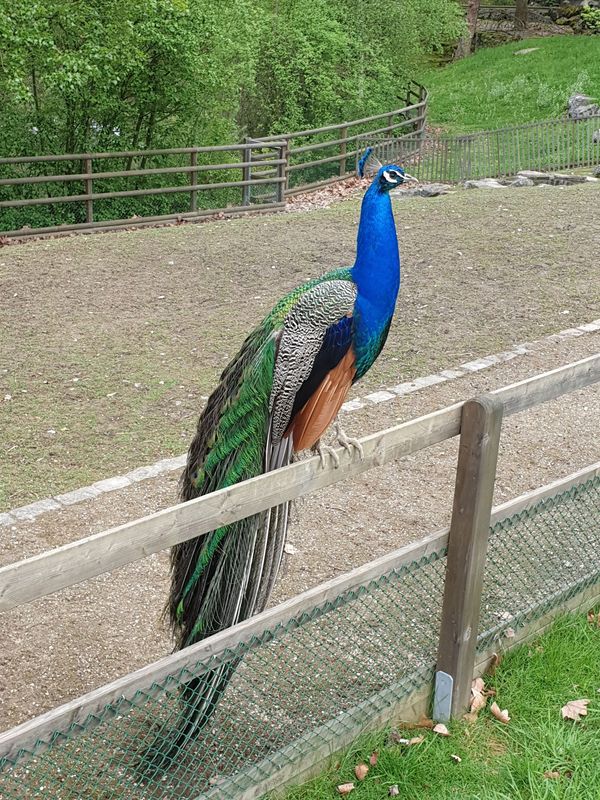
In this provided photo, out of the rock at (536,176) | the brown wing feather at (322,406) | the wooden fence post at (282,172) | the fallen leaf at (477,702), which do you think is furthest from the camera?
the rock at (536,176)

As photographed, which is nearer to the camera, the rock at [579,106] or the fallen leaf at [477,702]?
the fallen leaf at [477,702]

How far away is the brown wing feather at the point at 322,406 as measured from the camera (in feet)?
10.6

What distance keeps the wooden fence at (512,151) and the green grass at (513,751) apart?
1381 cm

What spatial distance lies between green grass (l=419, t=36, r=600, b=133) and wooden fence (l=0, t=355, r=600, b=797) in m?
22.8

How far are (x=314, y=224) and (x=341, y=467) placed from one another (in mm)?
9149

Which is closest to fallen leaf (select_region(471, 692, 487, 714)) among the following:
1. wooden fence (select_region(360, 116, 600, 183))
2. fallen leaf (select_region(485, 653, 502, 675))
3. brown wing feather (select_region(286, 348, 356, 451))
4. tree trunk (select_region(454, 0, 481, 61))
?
fallen leaf (select_region(485, 653, 502, 675))

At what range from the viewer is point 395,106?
2392 cm

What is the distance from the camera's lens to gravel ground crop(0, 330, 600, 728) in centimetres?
386

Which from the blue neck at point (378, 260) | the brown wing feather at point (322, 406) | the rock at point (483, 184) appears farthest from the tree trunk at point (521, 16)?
the brown wing feather at point (322, 406)

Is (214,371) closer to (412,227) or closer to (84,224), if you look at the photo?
(412,227)

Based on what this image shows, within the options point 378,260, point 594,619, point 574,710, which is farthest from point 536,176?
point 574,710

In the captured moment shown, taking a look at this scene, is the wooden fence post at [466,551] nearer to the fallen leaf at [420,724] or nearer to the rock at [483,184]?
the fallen leaf at [420,724]

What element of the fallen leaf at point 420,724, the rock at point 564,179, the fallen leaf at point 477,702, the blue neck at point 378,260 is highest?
the blue neck at point 378,260

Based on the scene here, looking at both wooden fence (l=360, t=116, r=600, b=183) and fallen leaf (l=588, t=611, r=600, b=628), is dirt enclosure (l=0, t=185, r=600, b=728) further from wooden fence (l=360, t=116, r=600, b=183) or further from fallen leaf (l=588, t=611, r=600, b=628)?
wooden fence (l=360, t=116, r=600, b=183)
